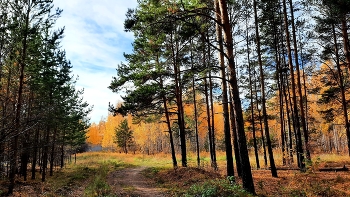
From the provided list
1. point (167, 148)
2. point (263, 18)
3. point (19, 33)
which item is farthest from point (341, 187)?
point (167, 148)

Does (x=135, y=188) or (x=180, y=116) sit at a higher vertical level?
(x=180, y=116)

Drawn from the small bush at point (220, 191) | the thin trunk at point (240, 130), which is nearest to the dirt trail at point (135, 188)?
the small bush at point (220, 191)

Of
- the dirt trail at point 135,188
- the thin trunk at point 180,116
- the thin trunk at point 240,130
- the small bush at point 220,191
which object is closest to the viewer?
the small bush at point 220,191

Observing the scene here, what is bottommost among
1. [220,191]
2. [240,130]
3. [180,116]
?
[220,191]

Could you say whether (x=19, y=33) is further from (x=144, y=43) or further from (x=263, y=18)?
(x=263, y=18)

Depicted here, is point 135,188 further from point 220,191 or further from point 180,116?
point 180,116

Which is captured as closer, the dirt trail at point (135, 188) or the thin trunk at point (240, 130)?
the thin trunk at point (240, 130)

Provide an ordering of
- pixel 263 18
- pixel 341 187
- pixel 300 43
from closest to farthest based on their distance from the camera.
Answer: pixel 341 187, pixel 263 18, pixel 300 43

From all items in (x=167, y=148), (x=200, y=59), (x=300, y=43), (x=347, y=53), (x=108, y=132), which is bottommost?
(x=167, y=148)

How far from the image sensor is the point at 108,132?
228ft

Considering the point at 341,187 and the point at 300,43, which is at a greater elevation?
the point at 300,43

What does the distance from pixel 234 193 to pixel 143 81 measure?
11089mm

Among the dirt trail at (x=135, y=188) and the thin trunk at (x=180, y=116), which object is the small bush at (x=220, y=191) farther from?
the thin trunk at (x=180, y=116)

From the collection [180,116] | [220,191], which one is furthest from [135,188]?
[180,116]
